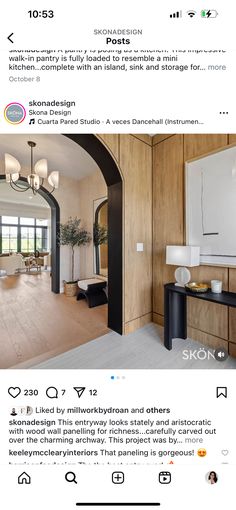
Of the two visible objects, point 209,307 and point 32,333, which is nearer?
point 209,307

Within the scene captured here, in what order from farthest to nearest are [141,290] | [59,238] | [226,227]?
[59,238] < [141,290] < [226,227]

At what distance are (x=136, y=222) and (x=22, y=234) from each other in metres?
8.55

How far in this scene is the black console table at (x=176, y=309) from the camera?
1.68 m

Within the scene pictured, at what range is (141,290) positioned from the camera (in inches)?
92.4
